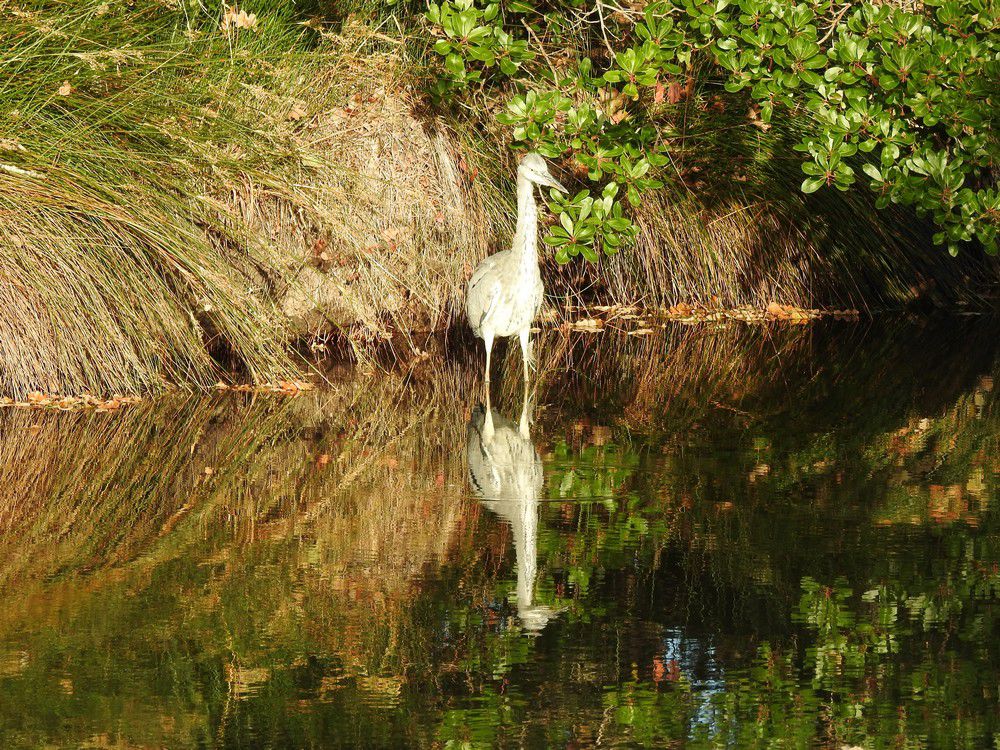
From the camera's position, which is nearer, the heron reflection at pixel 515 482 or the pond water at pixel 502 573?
the pond water at pixel 502 573

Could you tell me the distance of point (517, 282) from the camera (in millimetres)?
8789

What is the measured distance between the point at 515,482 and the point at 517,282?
2756 millimetres

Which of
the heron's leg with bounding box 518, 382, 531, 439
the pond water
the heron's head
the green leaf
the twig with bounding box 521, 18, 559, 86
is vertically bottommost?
the pond water

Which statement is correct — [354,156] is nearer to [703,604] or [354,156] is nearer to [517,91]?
[517,91]

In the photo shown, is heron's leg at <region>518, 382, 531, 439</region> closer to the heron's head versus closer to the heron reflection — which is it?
the heron reflection

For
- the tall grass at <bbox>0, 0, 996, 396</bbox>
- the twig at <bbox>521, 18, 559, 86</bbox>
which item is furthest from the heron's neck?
the twig at <bbox>521, 18, 559, 86</bbox>

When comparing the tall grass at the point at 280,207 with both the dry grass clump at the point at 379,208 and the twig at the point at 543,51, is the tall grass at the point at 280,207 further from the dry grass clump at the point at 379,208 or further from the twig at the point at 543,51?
the twig at the point at 543,51

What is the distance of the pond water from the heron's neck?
3.21 feet

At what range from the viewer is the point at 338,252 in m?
9.48

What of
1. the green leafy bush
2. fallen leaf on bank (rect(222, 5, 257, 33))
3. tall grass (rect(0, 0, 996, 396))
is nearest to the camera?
tall grass (rect(0, 0, 996, 396))

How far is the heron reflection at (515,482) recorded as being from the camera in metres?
4.58

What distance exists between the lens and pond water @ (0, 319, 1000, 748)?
3607mm

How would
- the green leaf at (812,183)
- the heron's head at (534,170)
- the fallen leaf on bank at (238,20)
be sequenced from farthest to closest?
1. the heron's head at (534,170)
2. the green leaf at (812,183)
3. the fallen leaf on bank at (238,20)

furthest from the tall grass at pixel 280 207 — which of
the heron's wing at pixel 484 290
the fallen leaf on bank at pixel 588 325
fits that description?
the heron's wing at pixel 484 290
